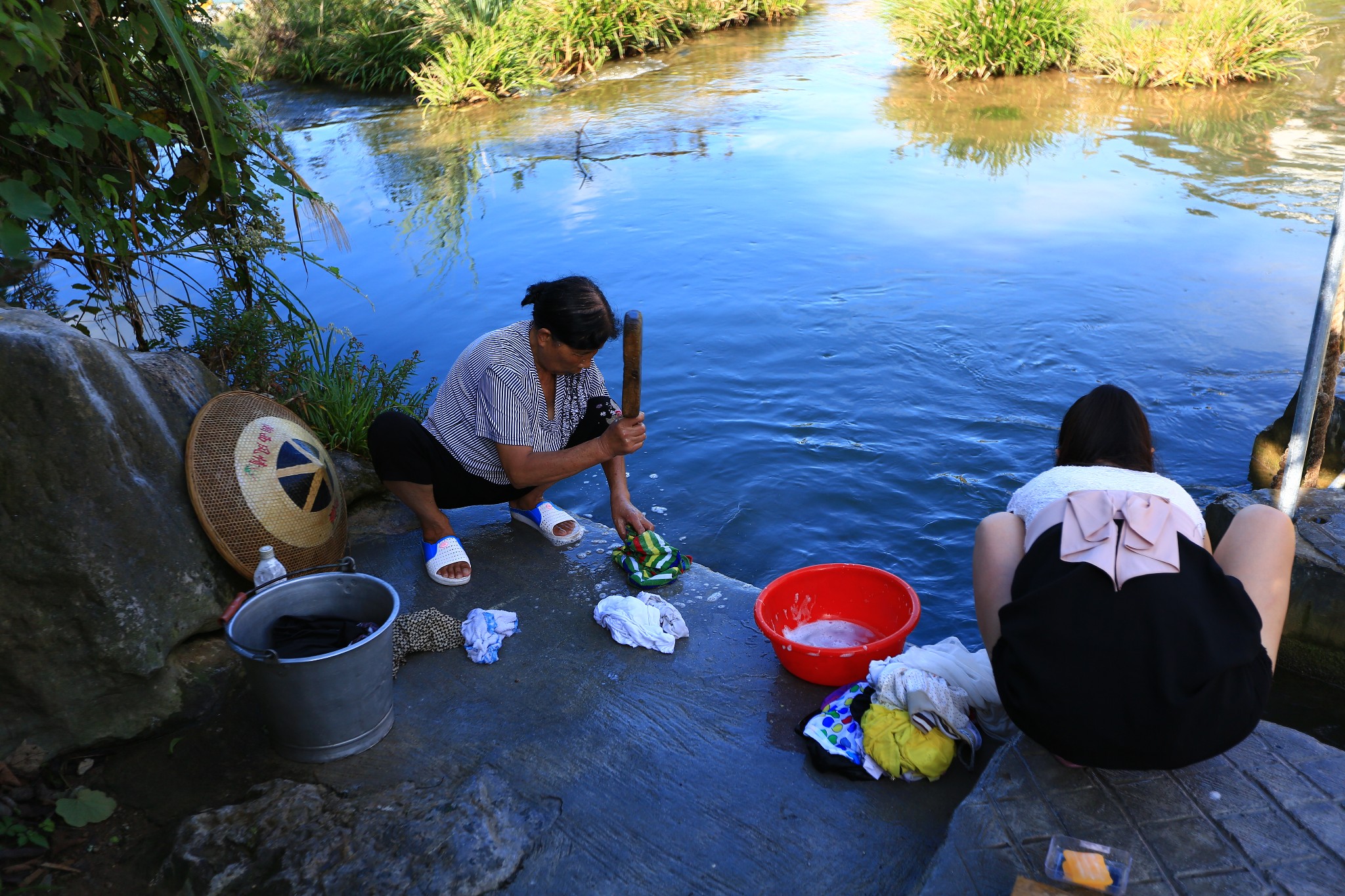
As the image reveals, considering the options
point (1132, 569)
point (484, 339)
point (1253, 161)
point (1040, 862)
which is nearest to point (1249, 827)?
point (1040, 862)

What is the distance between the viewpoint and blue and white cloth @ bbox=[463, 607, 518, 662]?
3242 mm

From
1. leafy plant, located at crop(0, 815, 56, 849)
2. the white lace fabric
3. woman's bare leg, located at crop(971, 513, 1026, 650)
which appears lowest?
leafy plant, located at crop(0, 815, 56, 849)

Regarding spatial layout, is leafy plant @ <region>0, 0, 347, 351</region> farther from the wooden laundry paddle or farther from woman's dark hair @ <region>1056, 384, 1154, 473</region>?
woman's dark hair @ <region>1056, 384, 1154, 473</region>

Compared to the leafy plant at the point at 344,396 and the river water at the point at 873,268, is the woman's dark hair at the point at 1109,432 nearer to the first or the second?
the river water at the point at 873,268

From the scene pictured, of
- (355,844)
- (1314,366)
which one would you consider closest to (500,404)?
(355,844)

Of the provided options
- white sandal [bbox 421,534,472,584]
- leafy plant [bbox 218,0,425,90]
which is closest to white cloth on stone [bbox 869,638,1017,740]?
white sandal [bbox 421,534,472,584]

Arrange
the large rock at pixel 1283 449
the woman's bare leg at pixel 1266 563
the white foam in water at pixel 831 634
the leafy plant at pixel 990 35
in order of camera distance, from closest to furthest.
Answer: the woman's bare leg at pixel 1266 563, the white foam in water at pixel 831 634, the large rock at pixel 1283 449, the leafy plant at pixel 990 35

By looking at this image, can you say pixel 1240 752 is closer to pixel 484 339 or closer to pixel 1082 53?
pixel 484 339

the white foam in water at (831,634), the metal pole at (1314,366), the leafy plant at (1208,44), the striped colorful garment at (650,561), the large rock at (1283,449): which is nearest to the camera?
the white foam in water at (831,634)

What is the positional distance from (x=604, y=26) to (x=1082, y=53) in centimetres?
746

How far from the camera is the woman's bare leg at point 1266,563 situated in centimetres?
233

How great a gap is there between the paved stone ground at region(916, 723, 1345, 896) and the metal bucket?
1568 millimetres

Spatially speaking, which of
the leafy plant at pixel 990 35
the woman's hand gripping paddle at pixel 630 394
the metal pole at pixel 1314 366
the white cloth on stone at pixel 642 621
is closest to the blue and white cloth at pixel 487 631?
the white cloth on stone at pixel 642 621

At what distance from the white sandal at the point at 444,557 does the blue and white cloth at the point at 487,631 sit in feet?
1.07
